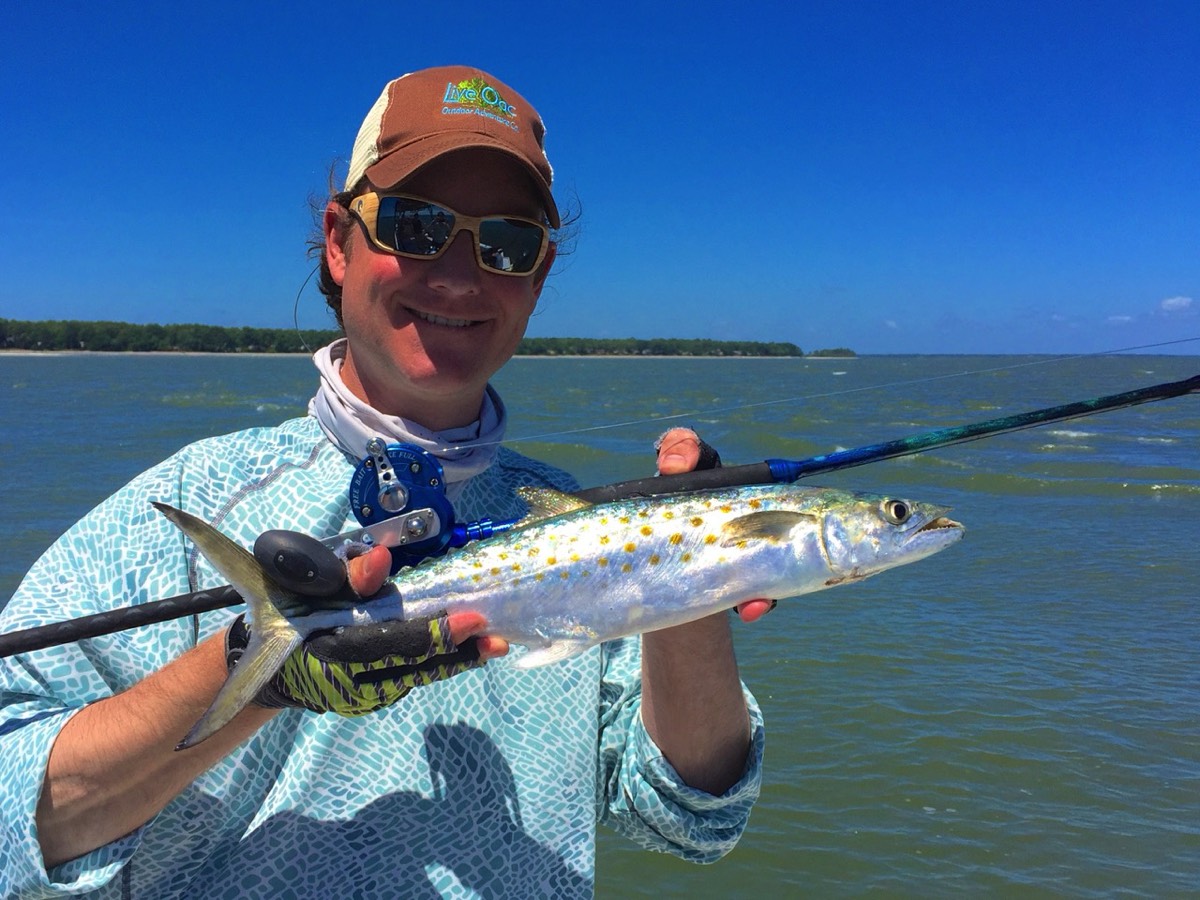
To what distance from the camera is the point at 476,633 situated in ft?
7.36

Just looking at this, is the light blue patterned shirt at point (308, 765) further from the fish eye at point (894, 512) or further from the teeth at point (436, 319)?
the fish eye at point (894, 512)

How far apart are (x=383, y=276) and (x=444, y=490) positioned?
24.6 inches

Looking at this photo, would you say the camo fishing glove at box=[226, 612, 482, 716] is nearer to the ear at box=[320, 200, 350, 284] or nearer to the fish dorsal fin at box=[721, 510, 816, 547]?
the fish dorsal fin at box=[721, 510, 816, 547]

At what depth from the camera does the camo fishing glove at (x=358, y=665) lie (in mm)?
2020

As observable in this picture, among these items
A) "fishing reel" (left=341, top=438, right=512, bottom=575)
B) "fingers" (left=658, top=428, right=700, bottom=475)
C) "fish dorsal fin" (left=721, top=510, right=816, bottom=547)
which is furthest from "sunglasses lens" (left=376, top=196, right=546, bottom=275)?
"fish dorsal fin" (left=721, top=510, right=816, bottom=547)

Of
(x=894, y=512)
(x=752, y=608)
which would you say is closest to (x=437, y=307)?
(x=752, y=608)

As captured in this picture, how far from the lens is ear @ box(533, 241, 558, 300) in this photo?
2920 mm

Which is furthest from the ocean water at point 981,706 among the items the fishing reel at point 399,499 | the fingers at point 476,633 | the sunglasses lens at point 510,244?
the fingers at point 476,633

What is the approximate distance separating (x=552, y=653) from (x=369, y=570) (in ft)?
1.83

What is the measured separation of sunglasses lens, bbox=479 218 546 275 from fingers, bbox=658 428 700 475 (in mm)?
677

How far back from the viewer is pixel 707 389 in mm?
60938

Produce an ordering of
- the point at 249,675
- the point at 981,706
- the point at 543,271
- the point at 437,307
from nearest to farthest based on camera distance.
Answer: the point at 249,675
the point at 437,307
the point at 543,271
the point at 981,706

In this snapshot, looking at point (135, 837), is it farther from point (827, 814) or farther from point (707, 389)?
point (707, 389)

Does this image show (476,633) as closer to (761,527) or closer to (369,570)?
(369,570)
